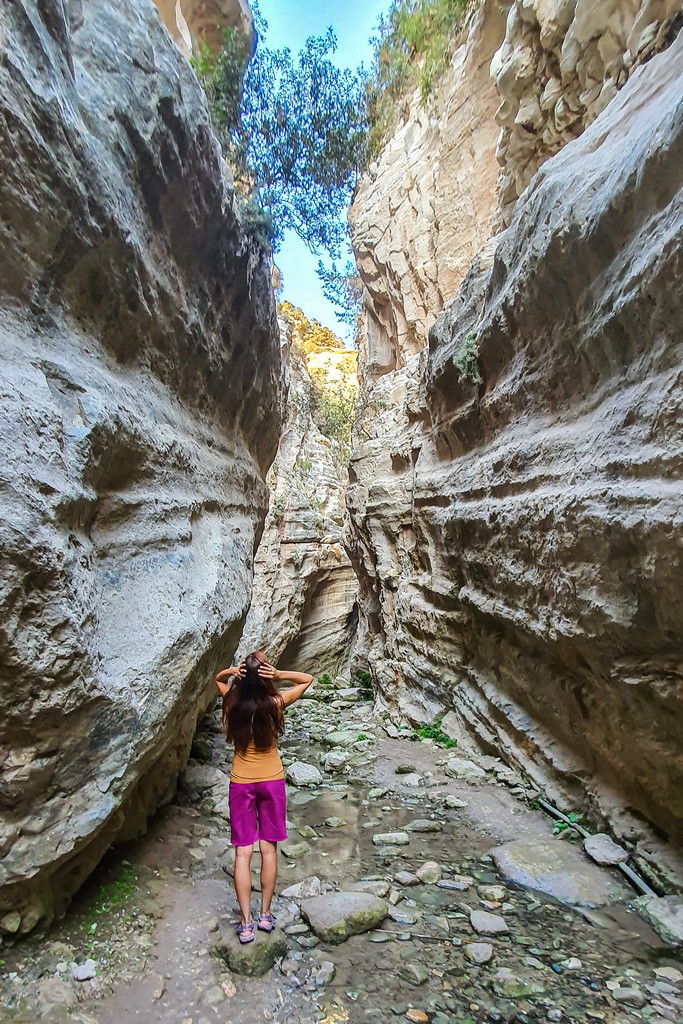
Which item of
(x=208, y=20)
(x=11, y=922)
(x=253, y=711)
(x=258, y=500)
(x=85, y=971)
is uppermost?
(x=208, y=20)

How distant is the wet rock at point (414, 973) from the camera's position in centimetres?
267

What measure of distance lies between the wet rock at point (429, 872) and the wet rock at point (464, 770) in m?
1.81

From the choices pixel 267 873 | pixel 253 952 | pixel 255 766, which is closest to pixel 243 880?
pixel 267 873

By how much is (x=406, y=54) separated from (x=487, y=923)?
52.9 feet

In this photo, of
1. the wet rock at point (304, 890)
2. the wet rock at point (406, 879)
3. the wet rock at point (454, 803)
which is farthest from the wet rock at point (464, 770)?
the wet rock at point (304, 890)

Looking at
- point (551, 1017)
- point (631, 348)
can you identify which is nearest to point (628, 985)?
point (551, 1017)

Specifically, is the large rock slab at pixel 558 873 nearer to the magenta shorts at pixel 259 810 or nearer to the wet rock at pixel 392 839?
the wet rock at pixel 392 839

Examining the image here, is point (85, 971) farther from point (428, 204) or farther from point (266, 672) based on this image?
point (428, 204)

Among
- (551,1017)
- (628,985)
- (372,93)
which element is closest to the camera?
(551,1017)

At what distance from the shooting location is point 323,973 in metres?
2.68

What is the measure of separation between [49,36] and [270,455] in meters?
5.99

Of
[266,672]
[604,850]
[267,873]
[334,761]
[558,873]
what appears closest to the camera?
[267,873]

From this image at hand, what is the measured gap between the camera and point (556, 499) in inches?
163

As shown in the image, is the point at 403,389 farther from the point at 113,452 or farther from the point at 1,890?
the point at 1,890
